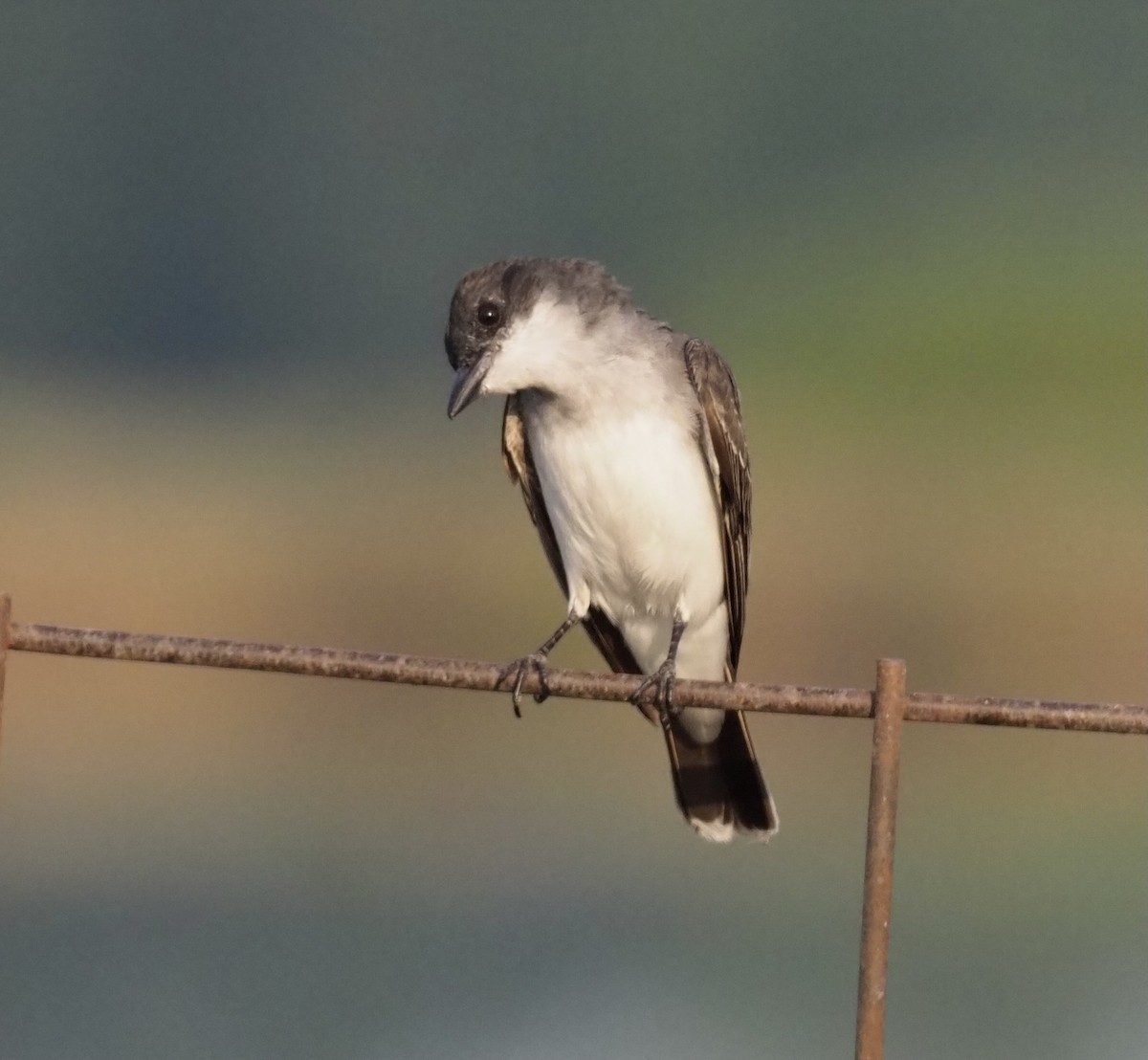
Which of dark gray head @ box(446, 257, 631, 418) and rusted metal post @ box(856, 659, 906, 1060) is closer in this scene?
→ rusted metal post @ box(856, 659, 906, 1060)

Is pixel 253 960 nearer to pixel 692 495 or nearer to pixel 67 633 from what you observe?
pixel 692 495

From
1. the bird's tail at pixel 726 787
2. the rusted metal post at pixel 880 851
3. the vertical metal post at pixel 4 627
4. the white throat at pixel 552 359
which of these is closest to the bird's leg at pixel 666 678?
the bird's tail at pixel 726 787

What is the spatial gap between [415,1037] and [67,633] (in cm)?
1145

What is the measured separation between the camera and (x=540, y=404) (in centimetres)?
535

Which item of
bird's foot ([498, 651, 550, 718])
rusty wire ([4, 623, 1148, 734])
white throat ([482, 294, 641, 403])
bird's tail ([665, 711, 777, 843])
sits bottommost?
rusty wire ([4, 623, 1148, 734])

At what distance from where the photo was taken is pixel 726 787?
5348 millimetres

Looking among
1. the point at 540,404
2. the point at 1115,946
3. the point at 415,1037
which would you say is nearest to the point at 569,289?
the point at 540,404

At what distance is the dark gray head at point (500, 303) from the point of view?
5195 mm

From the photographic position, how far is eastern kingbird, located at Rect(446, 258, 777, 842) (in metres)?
5.22

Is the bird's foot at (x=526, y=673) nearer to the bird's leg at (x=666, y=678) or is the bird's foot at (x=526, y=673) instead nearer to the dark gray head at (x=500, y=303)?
the bird's leg at (x=666, y=678)

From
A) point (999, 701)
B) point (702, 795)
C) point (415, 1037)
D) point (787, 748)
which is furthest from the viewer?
point (787, 748)

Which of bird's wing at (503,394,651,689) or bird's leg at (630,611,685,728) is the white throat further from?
bird's leg at (630,611,685,728)

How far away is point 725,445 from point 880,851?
9.41 ft

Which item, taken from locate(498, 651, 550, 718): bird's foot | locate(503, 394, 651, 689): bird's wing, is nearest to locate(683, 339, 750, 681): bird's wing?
locate(503, 394, 651, 689): bird's wing
